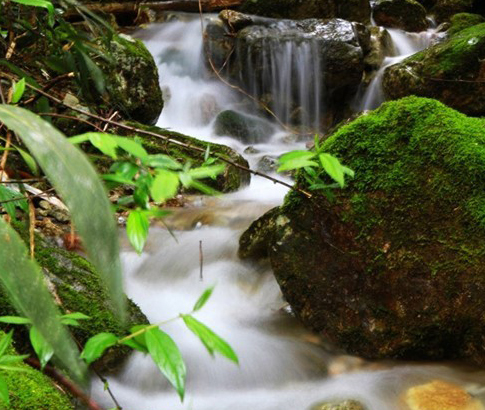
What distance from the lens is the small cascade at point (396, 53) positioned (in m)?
8.62

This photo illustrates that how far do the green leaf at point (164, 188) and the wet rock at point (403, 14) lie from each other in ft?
37.5

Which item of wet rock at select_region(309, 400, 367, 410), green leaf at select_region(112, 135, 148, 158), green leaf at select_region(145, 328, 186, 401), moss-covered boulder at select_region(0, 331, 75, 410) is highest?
green leaf at select_region(112, 135, 148, 158)

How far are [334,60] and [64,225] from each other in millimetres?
6053

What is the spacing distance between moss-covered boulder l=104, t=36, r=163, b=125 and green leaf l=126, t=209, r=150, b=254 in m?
5.58

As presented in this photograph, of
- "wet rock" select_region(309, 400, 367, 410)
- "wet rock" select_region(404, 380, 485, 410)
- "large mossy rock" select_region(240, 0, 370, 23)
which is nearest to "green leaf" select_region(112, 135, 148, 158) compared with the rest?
"wet rock" select_region(309, 400, 367, 410)

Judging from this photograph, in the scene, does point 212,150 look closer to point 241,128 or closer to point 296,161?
point 241,128

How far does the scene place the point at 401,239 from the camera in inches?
107

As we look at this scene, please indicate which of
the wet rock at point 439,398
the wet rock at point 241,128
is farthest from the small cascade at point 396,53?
the wet rock at point 439,398

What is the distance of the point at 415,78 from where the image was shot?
6734 millimetres

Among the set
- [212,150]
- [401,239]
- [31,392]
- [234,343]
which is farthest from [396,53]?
[31,392]

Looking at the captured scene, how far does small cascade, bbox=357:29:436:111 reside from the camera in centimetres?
862

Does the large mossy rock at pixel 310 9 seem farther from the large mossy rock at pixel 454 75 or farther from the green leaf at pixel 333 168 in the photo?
the green leaf at pixel 333 168

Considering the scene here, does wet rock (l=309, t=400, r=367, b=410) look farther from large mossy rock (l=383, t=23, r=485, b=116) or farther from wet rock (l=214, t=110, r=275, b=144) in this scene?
wet rock (l=214, t=110, r=275, b=144)

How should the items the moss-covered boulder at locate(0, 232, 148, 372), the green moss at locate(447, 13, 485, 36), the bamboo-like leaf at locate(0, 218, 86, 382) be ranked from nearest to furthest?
the bamboo-like leaf at locate(0, 218, 86, 382), the moss-covered boulder at locate(0, 232, 148, 372), the green moss at locate(447, 13, 485, 36)
